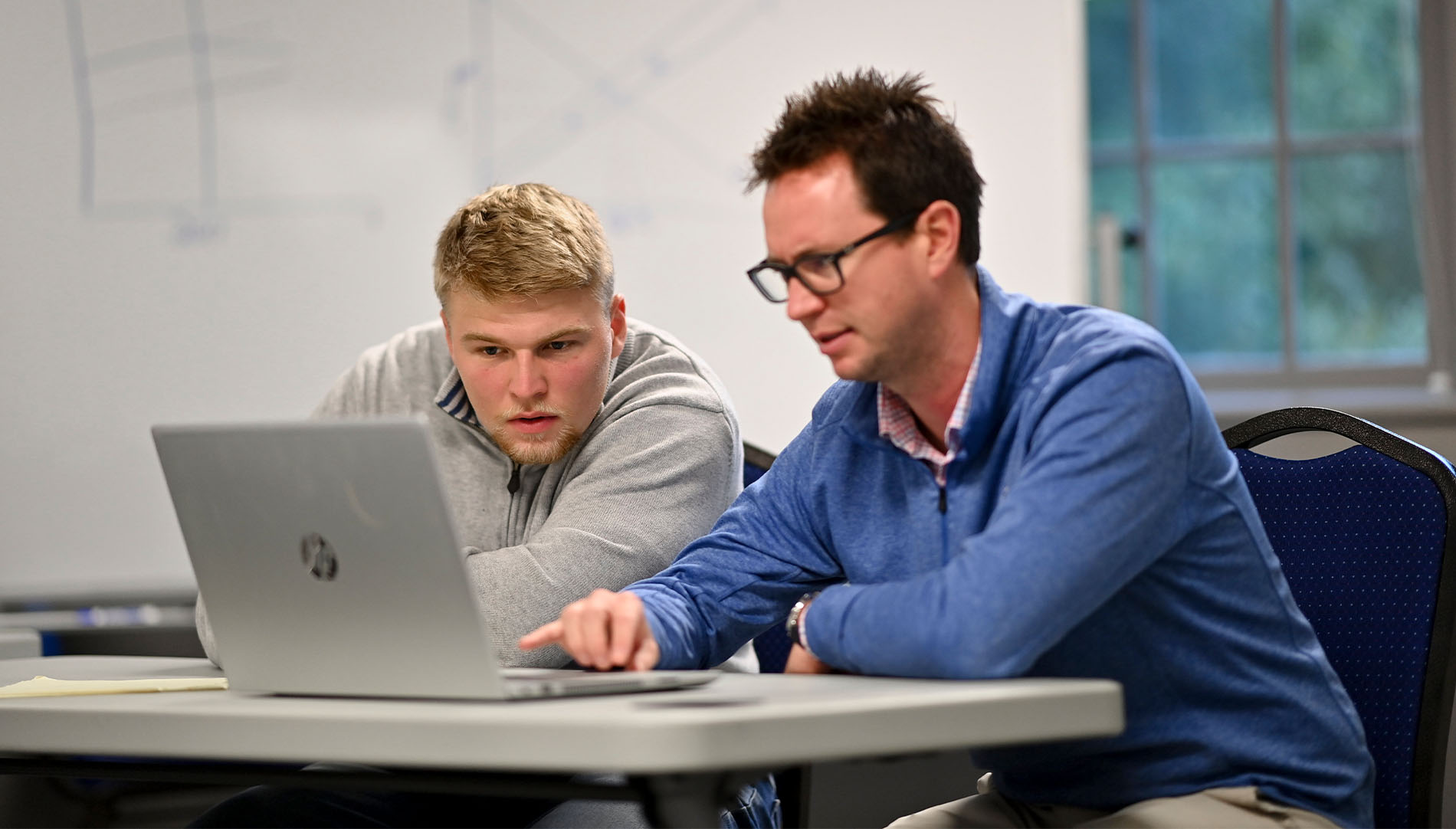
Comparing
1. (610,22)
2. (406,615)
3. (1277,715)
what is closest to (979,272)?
(1277,715)

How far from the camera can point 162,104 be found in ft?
9.30

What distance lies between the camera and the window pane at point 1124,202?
135 inches

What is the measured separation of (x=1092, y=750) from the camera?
51.9 inches

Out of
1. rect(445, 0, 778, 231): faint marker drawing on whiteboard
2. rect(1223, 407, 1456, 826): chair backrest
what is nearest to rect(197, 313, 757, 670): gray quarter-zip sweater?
rect(1223, 407, 1456, 826): chair backrest

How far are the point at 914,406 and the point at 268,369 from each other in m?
1.78

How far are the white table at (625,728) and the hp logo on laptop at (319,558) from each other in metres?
0.10

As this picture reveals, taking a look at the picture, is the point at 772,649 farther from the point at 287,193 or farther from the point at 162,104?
the point at 162,104

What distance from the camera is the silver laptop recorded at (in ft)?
3.35

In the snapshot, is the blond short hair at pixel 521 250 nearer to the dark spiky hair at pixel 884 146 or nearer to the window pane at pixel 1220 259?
the dark spiky hair at pixel 884 146

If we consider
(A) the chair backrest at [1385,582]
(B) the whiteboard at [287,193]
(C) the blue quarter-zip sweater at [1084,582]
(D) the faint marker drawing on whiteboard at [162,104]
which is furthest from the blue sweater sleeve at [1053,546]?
(D) the faint marker drawing on whiteboard at [162,104]

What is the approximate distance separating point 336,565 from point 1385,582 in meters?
1.07

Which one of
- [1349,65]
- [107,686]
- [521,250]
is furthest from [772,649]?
[1349,65]

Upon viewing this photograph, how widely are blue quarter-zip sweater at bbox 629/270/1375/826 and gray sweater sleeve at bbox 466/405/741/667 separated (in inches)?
5.9

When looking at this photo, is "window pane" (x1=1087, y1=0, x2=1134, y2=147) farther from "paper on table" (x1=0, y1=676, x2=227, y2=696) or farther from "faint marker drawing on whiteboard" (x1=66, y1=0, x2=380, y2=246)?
"paper on table" (x1=0, y1=676, x2=227, y2=696)
